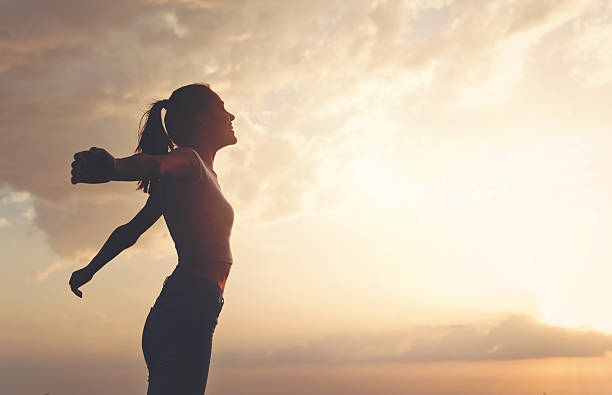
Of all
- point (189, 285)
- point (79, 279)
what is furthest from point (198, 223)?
point (79, 279)

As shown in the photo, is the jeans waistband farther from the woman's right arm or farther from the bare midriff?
the woman's right arm

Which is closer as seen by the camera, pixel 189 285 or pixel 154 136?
pixel 189 285

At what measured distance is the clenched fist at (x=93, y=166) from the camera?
341 centimetres

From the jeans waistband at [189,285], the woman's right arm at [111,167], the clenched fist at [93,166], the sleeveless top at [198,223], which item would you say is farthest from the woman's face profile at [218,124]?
the clenched fist at [93,166]

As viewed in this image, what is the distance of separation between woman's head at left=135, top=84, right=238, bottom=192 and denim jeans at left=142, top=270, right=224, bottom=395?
3.64ft

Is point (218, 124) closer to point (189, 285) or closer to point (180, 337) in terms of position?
point (189, 285)

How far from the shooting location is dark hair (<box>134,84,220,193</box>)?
190 inches

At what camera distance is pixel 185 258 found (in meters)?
4.25

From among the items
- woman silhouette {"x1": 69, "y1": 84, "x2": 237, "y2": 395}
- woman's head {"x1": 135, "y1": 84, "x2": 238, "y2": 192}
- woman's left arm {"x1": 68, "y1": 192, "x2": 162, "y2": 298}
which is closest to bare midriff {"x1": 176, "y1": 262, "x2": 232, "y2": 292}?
woman silhouette {"x1": 69, "y1": 84, "x2": 237, "y2": 395}

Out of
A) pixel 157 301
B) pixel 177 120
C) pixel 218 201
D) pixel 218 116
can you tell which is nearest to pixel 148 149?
pixel 177 120

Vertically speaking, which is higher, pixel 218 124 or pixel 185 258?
pixel 218 124

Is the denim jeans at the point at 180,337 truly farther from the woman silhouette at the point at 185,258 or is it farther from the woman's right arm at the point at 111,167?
the woman's right arm at the point at 111,167

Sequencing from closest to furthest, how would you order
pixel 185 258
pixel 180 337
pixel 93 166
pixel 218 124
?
1. pixel 93 166
2. pixel 180 337
3. pixel 185 258
4. pixel 218 124

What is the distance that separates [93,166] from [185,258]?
110 cm
